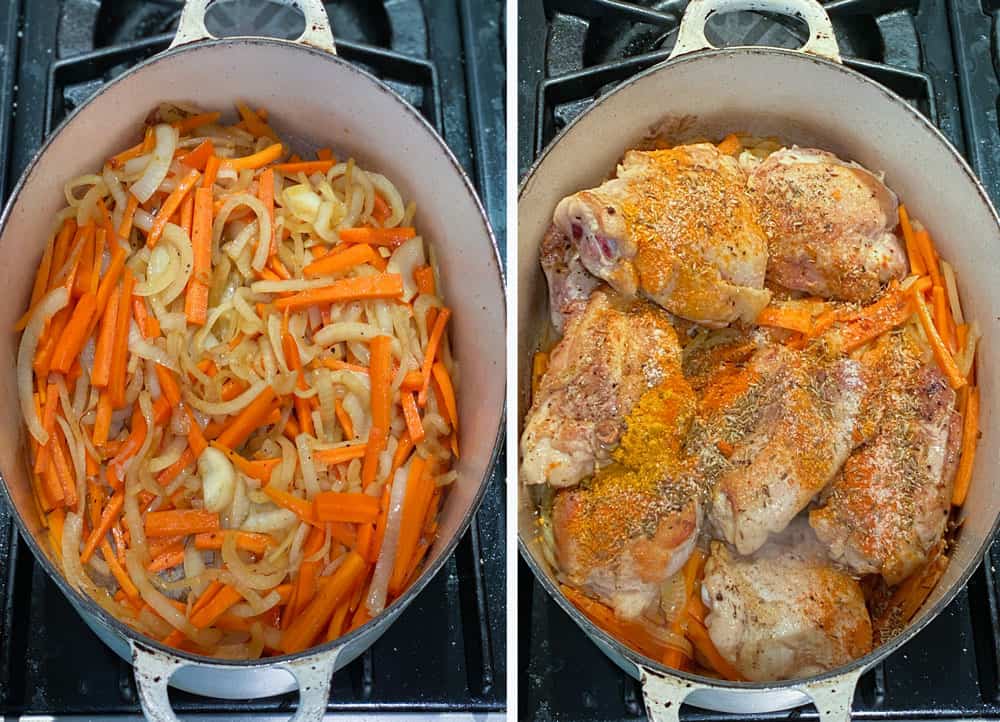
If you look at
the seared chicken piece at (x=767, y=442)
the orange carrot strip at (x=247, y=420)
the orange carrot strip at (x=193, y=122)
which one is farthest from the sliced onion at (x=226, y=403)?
the seared chicken piece at (x=767, y=442)

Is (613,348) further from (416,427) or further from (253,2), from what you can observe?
(253,2)

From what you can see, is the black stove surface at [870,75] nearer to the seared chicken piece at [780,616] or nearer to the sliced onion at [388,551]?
the seared chicken piece at [780,616]

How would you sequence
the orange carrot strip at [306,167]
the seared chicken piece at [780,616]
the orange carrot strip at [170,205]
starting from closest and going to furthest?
1. the seared chicken piece at [780,616]
2. the orange carrot strip at [170,205]
3. the orange carrot strip at [306,167]

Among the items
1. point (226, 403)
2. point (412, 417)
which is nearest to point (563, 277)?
point (412, 417)

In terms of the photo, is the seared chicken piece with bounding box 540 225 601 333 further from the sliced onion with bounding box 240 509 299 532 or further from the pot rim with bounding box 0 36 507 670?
the sliced onion with bounding box 240 509 299 532

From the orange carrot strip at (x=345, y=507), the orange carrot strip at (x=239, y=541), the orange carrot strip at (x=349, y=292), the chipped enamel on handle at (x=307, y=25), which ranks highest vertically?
the chipped enamel on handle at (x=307, y=25)

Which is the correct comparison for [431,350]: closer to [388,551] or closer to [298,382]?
[298,382]

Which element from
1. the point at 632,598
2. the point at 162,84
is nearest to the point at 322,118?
the point at 162,84
